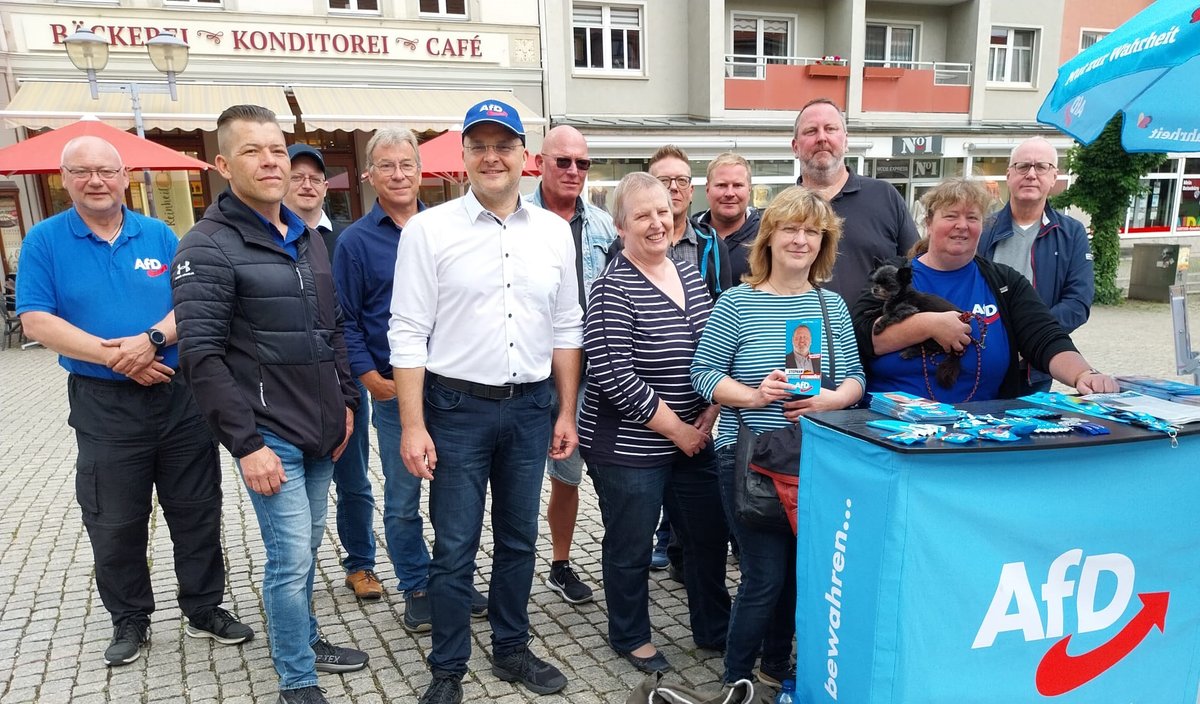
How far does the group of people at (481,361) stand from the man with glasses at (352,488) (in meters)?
0.37

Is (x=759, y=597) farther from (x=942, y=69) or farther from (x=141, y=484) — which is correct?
(x=942, y=69)

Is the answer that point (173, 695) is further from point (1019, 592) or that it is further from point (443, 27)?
point (443, 27)

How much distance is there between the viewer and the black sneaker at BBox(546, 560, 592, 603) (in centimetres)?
367

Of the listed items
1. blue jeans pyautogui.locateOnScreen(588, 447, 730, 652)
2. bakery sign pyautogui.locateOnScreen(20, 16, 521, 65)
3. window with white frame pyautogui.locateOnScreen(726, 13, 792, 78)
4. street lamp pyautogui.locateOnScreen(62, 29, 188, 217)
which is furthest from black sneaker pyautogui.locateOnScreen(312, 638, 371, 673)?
window with white frame pyautogui.locateOnScreen(726, 13, 792, 78)

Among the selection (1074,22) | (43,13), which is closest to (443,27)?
(43,13)

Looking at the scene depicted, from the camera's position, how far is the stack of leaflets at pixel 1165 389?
7.69ft

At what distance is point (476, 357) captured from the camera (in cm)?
266

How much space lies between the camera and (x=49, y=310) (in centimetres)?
296

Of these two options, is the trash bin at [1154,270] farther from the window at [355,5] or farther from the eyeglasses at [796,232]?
the window at [355,5]

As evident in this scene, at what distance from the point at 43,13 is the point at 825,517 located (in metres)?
15.2

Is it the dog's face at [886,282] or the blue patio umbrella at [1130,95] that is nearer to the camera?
the blue patio umbrella at [1130,95]

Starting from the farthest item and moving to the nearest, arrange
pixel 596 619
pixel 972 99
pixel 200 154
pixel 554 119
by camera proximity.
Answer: pixel 972 99 → pixel 554 119 → pixel 200 154 → pixel 596 619

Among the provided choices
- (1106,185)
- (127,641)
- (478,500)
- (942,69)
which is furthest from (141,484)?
(942,69)

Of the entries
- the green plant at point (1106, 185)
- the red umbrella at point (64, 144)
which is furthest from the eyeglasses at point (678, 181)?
the green plant at point (1106, 185)
